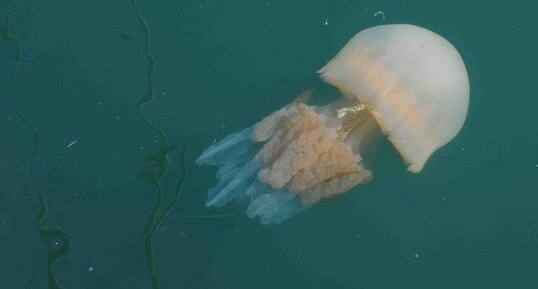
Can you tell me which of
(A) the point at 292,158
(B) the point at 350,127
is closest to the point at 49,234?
(A) the point at 292,158

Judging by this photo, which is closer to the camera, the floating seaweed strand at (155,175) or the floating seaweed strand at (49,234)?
the floating seaweed strand at (49,234)

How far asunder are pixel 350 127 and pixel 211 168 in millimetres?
896

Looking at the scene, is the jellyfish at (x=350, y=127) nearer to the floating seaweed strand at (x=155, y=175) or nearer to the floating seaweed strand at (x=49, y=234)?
the floating seaweed strand at (x=155, y=175)

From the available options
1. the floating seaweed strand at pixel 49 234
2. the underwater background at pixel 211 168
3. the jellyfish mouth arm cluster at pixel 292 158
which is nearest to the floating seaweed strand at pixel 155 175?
the underwater background at pixel 211 168

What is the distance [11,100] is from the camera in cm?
498

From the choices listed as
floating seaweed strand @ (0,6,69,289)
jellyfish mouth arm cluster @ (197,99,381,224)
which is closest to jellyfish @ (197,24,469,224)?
jellyfish mouth arm cluster @ (197,99,381,224)

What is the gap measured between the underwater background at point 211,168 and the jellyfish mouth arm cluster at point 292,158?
0.33 feet

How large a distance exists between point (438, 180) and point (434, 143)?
0.37 metres

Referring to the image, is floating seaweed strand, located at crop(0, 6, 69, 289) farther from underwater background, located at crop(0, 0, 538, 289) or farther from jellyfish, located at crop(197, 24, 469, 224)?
jellyfish, located at crop(197, 24, 469, 224)

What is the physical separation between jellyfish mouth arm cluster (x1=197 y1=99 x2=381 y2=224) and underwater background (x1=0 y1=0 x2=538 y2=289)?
0.33 feet

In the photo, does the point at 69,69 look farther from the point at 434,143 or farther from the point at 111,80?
the point at 434,143

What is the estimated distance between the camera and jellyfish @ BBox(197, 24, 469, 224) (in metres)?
4.60

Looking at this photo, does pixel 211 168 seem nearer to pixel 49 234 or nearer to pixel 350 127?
pixel 350 127

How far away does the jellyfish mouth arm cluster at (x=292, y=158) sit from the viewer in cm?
462
